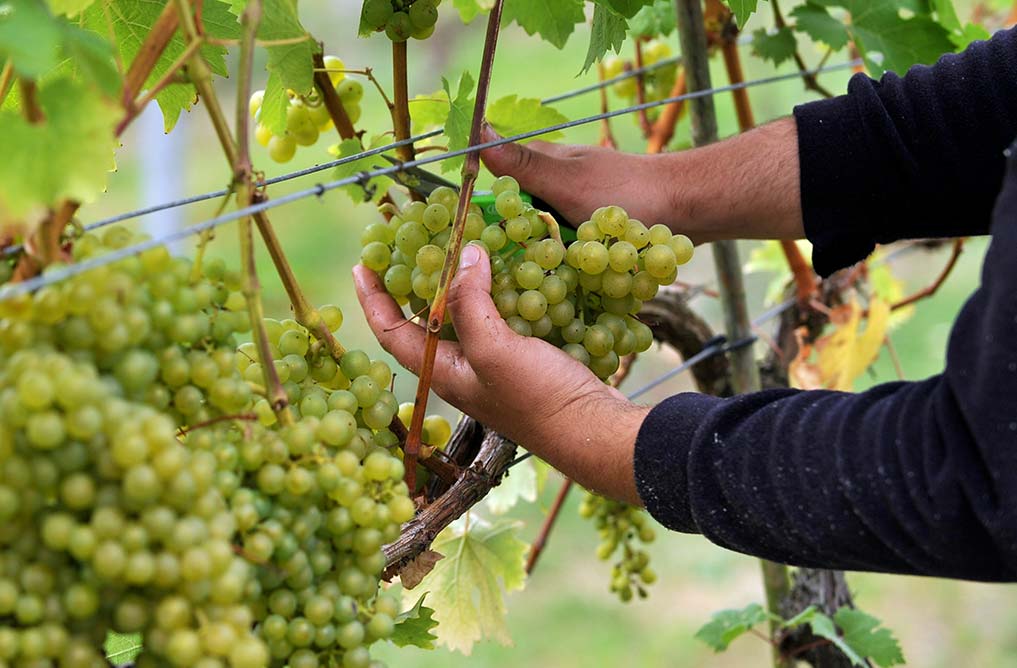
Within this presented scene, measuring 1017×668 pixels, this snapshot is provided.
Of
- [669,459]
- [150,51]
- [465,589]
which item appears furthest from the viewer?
[465,589]

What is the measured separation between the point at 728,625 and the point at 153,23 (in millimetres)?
1154

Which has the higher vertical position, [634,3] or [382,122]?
[382,122]

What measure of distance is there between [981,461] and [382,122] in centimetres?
509

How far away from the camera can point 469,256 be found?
3.11 ft

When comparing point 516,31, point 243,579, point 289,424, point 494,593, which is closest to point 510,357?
point 289,424

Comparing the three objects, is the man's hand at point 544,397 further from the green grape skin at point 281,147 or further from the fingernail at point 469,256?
the green grape skin at point 281,147

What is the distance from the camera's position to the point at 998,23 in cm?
253

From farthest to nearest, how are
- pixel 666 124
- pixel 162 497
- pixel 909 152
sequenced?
pixel 666 124 < pixel 909 152 < pixel 162 497

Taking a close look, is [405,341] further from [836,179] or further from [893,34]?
[893,34]

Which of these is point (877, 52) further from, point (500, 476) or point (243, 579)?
point (243, 579)

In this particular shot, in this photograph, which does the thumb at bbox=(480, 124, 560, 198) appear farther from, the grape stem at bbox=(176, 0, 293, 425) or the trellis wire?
the grape stem at bbox=(176, 0, 293, 425)

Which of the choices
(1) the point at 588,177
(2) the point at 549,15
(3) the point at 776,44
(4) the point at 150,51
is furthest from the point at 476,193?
(3) the point at 776,44

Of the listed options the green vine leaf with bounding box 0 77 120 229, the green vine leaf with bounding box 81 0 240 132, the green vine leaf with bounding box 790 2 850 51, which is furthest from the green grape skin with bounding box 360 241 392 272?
the green vine leaf with bounding box 790 2 850 51

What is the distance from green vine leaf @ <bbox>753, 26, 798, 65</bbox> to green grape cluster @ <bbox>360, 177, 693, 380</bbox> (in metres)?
0.81
